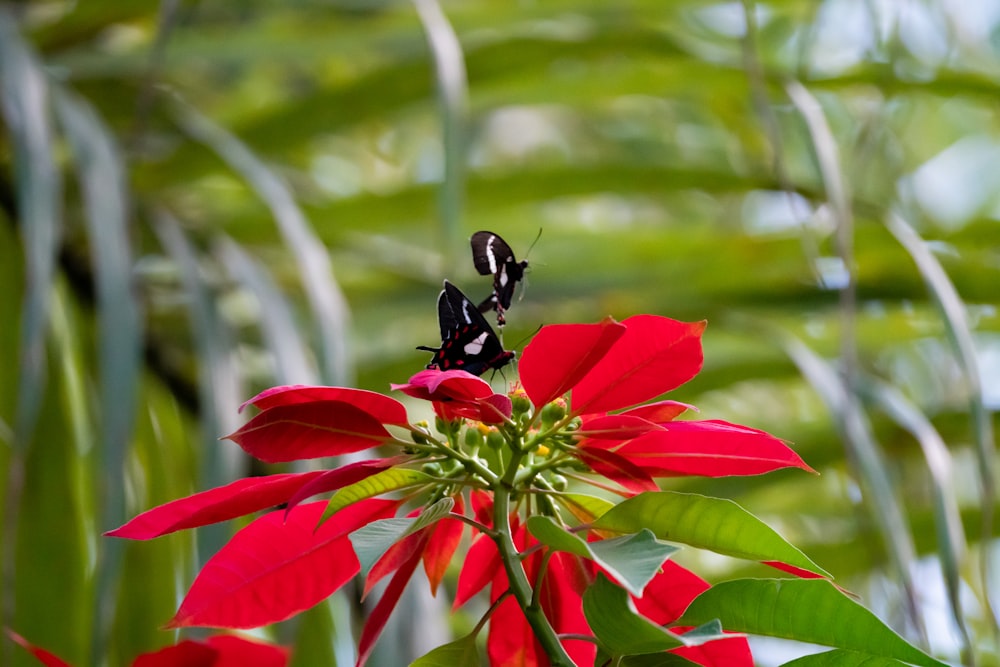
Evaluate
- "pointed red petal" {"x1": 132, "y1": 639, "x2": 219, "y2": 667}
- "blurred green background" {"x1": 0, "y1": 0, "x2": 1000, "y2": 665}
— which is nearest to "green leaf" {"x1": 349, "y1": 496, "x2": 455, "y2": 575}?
"pointed red petal" {"x1": 132, "y1": 639, "x2": 219, "y2": 667}

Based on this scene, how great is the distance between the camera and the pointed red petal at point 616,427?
0.30m

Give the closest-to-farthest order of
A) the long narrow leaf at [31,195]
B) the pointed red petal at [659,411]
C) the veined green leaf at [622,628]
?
the veined green leaf at [622,628] < the pointed red petal at [659,411] < the long narrow leaf at [31,195]

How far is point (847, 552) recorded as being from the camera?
0.96 meters

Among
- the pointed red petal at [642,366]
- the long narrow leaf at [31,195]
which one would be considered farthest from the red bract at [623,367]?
the long narrow leaf at [31,195]

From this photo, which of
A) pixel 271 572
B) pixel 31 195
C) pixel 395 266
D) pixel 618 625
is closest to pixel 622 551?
pixel 618 625

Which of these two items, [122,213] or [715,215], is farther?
[715,215]

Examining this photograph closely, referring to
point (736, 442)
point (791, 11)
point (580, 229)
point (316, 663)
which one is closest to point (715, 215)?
point (791, 11)

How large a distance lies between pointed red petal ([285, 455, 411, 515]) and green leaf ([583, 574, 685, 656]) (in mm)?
72

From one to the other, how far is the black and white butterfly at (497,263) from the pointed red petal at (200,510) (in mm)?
90

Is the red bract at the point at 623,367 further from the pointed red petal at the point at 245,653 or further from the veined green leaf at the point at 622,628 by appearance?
the pointed red petal at the point at 245,653

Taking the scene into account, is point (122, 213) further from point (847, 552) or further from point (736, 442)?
point (847, 552)

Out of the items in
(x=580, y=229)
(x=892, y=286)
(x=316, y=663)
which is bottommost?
(x=316, y=663)

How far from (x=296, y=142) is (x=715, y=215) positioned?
815 millimetres

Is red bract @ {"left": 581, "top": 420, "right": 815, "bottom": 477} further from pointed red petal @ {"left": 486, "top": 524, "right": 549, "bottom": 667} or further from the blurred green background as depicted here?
the blurred green background
